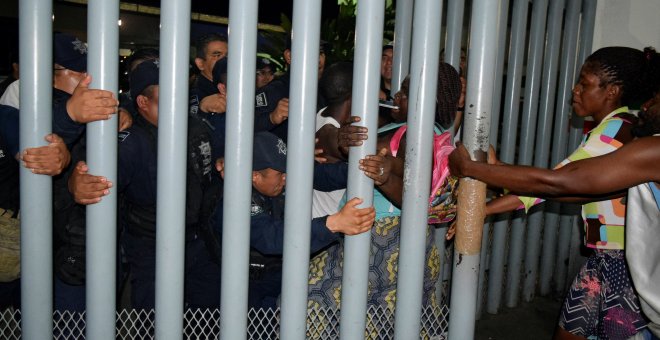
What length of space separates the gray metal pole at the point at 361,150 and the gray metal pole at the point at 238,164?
0.31 m

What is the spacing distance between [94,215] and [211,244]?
796 mm

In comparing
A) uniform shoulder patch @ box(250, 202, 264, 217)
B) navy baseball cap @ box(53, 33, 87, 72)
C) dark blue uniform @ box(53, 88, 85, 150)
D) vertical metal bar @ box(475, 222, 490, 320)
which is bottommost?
vertical metal bar @ box(475, 222, 490, 320)

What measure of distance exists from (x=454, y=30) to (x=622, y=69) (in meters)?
1.00

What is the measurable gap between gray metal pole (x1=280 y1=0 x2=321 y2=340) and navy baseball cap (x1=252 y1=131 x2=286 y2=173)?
463mm

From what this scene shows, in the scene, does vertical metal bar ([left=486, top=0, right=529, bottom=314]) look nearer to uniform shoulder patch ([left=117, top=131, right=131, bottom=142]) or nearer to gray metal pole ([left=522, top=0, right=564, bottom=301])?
gray metal pole ([left=522, top=0, right=564, bottom=301])

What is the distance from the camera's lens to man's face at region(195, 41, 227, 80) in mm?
3693

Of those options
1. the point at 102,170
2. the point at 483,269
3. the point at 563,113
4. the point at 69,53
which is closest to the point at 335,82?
the point at 69,53

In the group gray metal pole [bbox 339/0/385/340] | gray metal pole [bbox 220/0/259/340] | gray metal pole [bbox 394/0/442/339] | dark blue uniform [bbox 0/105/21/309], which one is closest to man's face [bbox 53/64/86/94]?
dark blue uniform [bbox 0/105/21/309]

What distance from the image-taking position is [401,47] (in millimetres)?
Answer: 2967

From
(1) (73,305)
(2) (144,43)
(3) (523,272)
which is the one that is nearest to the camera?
(1) (73,305)

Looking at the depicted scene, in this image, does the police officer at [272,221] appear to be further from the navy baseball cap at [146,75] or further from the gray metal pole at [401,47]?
the gray metal pole at [401,47]

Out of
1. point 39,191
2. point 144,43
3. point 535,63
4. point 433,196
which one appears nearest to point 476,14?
point 433,196

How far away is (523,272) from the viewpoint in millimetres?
4355

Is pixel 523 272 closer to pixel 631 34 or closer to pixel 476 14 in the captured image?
pixel 631 34
